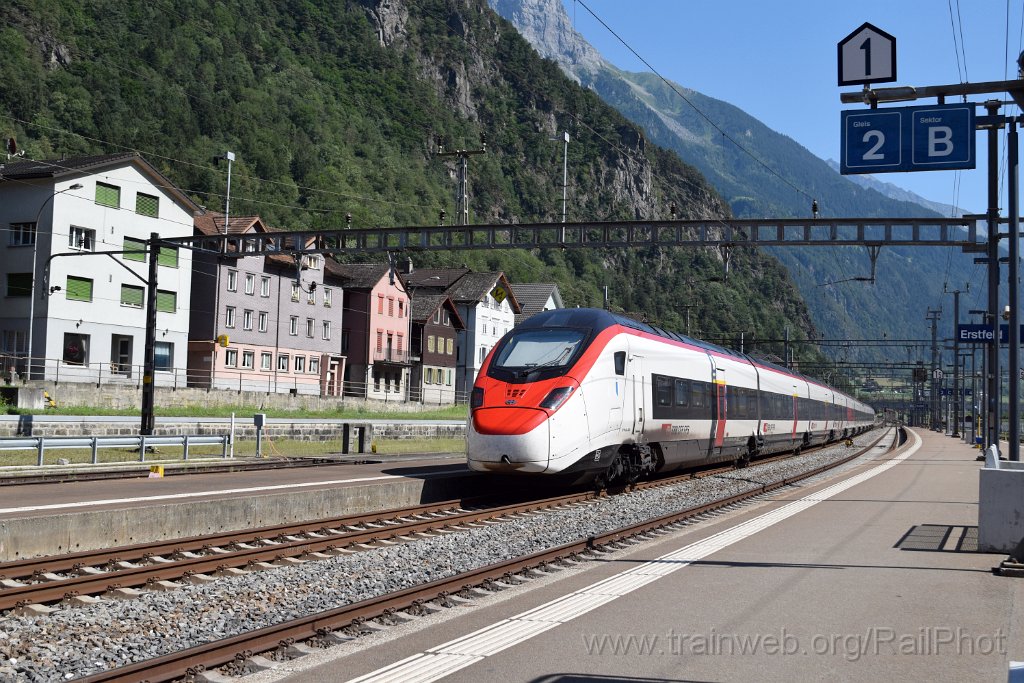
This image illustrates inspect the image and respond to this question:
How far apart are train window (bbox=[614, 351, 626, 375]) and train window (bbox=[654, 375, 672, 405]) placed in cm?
204

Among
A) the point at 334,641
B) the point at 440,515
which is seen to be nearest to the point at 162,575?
the point at 334,641

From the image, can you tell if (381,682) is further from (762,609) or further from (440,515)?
(440,515)

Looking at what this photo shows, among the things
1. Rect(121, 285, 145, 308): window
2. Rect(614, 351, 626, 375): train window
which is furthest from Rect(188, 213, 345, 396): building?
Rect(614, 351, 626, 375): train window

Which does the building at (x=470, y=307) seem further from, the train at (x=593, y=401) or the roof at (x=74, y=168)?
the train at (x=593, y=401)

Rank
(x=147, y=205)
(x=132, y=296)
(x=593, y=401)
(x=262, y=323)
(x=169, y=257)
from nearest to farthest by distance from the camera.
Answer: (x=593, y=401) → (x=132, y=296) → (x=147, y=205) → (x=169, y=257) → (x=262, y=323)

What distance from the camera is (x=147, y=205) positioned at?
2019 inches

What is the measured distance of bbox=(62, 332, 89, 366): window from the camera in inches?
1861

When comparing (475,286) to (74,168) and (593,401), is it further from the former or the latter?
(593,401)

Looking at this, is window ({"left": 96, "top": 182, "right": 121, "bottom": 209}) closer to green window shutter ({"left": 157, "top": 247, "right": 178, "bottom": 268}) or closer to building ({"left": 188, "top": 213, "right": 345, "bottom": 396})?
green window shutter ({"left": 157, "top": 247, "right": 178, "bottom": 268})

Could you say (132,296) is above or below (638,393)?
above

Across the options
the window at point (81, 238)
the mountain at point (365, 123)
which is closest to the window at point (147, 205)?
the window at point (81, 238)

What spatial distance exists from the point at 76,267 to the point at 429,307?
32285 mm

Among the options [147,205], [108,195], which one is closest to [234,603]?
[108,195]

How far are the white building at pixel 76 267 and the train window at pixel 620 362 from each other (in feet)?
104
